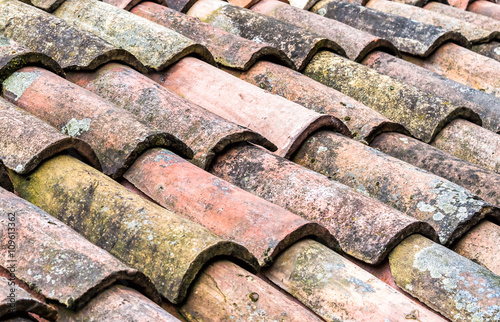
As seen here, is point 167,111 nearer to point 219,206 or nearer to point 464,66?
point 219,206

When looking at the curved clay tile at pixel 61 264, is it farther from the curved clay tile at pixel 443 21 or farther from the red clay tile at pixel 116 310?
the curved clay tile at pixel 443 21

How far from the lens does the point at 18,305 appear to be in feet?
5.20

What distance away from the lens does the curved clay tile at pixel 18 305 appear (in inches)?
61.6

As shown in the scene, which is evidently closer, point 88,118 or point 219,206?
point 219,206

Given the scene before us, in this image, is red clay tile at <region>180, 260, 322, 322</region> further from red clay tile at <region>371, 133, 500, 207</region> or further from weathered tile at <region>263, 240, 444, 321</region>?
red clay tile at <region>371, 133, 500, 207</region>

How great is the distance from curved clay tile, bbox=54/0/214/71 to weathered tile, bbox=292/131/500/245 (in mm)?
986

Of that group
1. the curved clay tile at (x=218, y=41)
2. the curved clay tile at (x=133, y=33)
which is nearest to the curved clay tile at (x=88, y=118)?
the curved clay tile at (x=133, y=33)

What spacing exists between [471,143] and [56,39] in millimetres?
2437

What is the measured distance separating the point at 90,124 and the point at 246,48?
4.44 ft

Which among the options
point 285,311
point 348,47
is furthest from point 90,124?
point 348,47

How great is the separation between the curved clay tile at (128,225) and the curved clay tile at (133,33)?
4.03 feet

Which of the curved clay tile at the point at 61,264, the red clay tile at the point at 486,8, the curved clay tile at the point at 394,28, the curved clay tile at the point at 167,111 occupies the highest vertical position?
the red clay tile at the point at 486,8

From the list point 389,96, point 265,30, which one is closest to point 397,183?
point 389,96

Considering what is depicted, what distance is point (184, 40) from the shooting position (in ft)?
11.9
